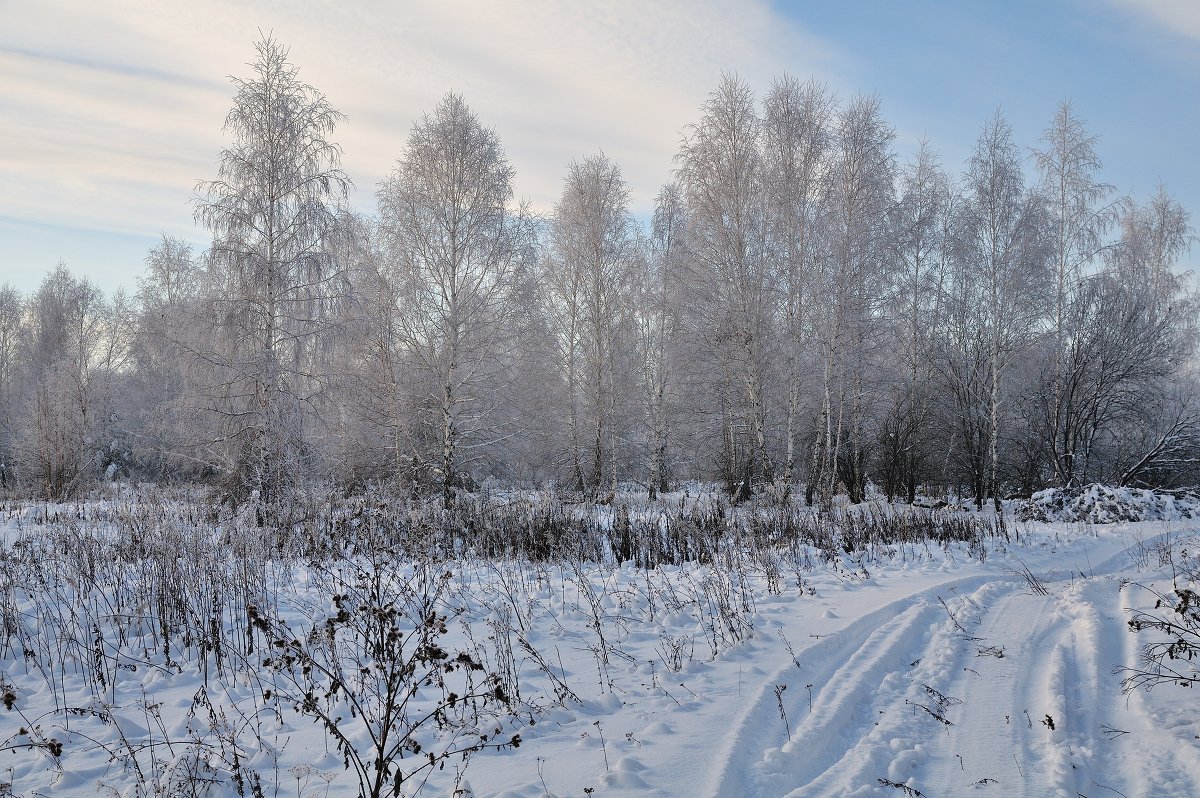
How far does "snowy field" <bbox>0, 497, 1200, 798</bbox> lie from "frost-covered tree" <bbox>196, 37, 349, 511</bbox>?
6470 mm

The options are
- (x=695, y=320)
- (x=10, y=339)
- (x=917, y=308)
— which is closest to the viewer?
(x=695, y=320)

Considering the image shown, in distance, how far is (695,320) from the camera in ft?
57.5

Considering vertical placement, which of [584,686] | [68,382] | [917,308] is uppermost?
[917,308]

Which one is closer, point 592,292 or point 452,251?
point 452,251

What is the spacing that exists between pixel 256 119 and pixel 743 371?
12.6 m

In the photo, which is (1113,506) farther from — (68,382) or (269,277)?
(68,382)

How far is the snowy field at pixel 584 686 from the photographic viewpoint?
3.05m

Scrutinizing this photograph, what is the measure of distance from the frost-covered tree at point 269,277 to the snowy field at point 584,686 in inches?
255

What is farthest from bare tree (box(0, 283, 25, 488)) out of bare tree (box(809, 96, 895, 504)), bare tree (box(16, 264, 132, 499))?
bare tree (box(809, 96, 895, 504))

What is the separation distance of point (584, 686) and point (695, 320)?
14.1m

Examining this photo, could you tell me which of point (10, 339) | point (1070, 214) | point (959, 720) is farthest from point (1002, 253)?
point (10, 339)

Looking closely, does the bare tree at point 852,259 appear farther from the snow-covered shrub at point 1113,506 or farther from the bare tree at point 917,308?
the snow-covered shrub at point 1113,506

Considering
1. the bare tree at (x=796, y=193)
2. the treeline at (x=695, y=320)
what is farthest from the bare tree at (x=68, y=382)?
the bare tree at (x=796, y=193)

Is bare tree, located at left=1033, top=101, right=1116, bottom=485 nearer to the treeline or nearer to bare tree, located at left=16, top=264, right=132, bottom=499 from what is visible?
the treeline
